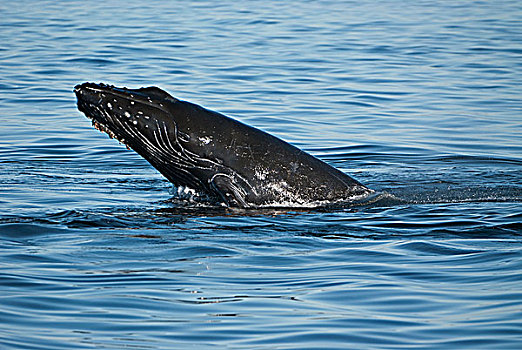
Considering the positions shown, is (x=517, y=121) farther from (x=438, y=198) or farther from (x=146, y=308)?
(x=146, y=308)

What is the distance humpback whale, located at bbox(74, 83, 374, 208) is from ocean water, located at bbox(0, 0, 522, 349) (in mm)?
281

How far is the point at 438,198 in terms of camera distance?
11.5m

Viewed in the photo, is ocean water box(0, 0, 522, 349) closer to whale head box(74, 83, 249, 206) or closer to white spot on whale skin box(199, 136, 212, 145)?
whale head box(74, 83, 249, 206)

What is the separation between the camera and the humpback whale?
10.6 m

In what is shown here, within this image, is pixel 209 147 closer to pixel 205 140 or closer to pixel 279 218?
pixel 205 140

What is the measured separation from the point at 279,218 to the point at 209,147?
1.11 m

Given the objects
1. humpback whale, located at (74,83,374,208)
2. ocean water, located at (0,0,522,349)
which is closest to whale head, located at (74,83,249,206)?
humpback whale, located at (74,83,374,208)

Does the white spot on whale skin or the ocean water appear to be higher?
the white spot on whale skin

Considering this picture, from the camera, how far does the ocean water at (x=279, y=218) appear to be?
7027 millimetres

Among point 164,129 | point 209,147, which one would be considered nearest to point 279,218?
point 209,147

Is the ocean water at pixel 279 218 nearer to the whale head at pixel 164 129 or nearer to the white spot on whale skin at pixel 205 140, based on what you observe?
the whale head at pixel 164 129

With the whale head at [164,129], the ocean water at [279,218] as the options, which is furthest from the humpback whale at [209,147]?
the ocean water at [279,218]

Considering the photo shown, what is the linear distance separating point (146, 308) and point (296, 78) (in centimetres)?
1620

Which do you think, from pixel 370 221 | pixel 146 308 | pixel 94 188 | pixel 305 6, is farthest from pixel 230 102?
pixel 305 6
